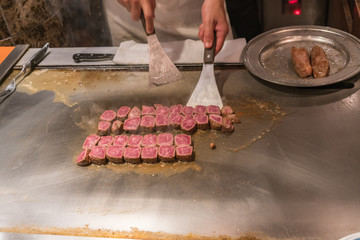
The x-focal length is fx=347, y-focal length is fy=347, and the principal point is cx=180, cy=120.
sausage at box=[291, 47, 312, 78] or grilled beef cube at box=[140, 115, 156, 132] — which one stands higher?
sausage at box=[291, 47, 312, 78]

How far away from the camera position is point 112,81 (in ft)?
11.1

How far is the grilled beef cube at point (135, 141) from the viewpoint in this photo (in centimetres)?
270

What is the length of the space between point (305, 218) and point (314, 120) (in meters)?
0.92

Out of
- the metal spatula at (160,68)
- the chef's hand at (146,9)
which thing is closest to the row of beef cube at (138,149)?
the metal spatula at (160,68)

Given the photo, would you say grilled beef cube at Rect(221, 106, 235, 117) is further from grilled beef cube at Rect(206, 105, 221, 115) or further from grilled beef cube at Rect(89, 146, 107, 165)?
grilled beef cube at Rect(89, 146, 107, 165)

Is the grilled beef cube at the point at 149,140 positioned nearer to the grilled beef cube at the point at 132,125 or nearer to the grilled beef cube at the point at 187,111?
the grilled beef cube at the point at 132,125

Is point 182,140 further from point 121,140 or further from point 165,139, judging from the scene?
point 121,140

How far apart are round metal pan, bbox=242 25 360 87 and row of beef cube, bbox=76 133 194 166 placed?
1.00 metres

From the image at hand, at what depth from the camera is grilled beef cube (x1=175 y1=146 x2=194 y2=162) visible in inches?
99.8

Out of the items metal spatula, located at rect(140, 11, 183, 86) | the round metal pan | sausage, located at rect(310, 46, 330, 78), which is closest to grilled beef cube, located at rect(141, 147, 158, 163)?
metal spatula, located at rect(140, 11, 183, 86)

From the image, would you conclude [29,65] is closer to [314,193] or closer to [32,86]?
[32,86]

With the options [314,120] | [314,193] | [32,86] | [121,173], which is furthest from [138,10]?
[314,193]

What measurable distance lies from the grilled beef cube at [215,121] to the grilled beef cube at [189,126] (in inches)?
5.4

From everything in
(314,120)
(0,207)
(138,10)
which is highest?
(138,10)
